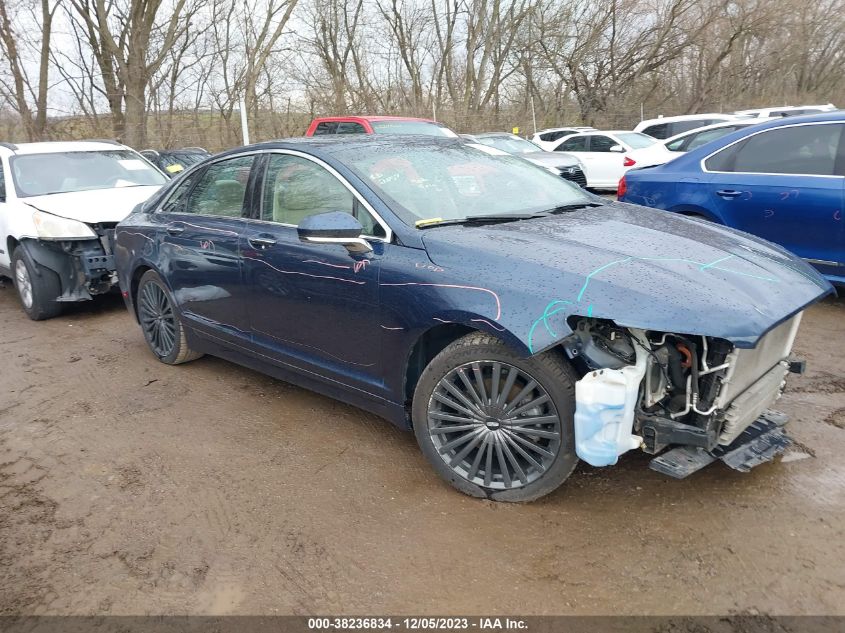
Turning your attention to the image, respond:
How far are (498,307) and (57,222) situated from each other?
5.25m

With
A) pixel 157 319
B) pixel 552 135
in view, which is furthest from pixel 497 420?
pixel 552 135

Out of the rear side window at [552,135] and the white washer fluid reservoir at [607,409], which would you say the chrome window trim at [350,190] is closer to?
the white washer fluid reservoir at [607,409]

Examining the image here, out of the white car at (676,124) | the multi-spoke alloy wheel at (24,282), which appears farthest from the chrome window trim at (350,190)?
the white car at (676,124)

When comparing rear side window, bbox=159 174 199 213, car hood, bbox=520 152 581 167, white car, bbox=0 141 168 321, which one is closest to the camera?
rear side window, bbox=159 174 199 213

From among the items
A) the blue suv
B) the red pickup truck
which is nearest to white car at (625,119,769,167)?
the red pickup truck

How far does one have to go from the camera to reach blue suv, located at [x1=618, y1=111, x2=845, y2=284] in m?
5.17

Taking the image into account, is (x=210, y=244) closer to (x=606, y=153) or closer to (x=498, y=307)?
(x=498, y=307)

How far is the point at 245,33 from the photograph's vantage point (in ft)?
88.8

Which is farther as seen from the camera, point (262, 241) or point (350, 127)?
point (350, 127)

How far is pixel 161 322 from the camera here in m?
5.06

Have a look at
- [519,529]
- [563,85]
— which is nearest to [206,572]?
[519,529]

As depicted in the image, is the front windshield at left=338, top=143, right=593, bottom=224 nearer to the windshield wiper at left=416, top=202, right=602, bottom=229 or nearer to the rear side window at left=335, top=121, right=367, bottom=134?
the windshield wiper at left=416, top=202, right=602, bottom=229

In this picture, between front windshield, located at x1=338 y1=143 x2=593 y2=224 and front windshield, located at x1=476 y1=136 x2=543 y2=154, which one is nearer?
front windshield, located at x1=338 y1=143 x2=593 y2=224

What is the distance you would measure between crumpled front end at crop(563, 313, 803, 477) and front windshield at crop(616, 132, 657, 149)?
12.4m
